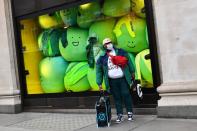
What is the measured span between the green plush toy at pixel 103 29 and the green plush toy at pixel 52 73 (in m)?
1.38

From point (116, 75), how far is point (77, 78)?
2.52 metres

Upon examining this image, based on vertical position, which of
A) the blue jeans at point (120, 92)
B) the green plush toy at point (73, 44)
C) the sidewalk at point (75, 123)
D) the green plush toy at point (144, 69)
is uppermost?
the green plush toy at point (73, 44)

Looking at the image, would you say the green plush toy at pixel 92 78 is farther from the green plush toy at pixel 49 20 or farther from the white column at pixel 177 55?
the white column at pixel 177 55

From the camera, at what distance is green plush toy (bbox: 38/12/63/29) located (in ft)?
38.0

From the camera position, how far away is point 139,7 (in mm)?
9664

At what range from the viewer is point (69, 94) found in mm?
11422

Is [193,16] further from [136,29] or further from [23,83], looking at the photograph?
[23,83]

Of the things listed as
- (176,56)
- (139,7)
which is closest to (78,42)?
(139,7)

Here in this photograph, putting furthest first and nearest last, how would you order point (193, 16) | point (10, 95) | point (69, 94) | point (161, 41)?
point (10, 95) < point (69, 94) < point (161, 41) < point (193, 16)

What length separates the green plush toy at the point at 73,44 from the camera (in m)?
11.0

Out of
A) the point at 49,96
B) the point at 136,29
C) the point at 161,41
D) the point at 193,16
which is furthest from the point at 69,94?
the point at 193,16

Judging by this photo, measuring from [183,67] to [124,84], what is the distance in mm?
1250

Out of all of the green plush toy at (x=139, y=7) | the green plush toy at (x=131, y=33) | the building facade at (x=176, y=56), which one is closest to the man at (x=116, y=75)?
the building facade at (x=176, y=56)

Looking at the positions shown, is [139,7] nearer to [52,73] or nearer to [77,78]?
[77,78]
